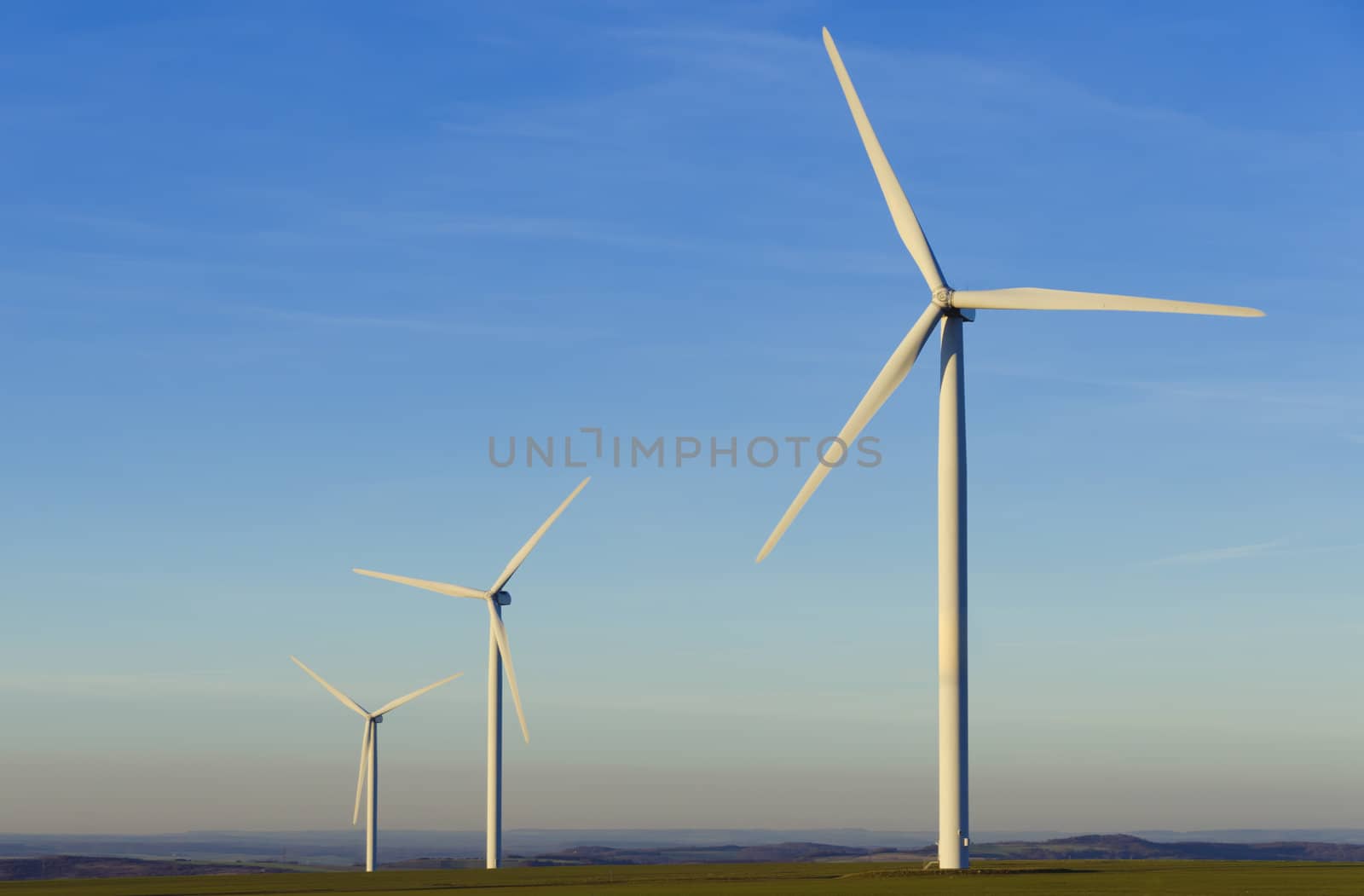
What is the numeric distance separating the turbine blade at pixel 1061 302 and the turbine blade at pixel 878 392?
1509 mm

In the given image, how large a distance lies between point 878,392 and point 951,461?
430cm

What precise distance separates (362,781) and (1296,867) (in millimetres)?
82276

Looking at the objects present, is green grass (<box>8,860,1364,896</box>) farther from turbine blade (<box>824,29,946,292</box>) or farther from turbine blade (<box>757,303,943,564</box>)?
turbine blade (<box>824,29,946,292</box>)

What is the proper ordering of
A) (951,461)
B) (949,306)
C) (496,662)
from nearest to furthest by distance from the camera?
1. (951,461)
2. (949,306)
3. (496,662)

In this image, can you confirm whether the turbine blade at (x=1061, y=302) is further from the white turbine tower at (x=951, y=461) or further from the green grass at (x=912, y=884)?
the green grass at (x=912, y=884)

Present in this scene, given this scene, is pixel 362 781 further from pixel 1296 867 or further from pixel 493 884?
pixel 1296 867

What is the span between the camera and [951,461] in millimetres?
57250

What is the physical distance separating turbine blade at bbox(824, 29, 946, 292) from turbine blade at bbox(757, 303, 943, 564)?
1.89 m

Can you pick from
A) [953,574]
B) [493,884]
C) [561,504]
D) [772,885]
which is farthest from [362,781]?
[953,574]

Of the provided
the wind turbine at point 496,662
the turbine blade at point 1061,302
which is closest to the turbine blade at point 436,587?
the wind turbine at point 496,662

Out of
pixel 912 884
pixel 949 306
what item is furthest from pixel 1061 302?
pixel 912 884

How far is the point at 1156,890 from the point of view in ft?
157

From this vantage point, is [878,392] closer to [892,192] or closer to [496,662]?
[892,192]

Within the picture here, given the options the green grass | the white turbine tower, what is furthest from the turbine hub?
the green grass
